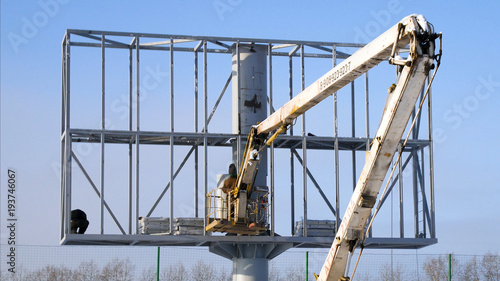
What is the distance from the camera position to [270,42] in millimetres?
34250

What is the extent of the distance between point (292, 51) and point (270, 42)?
2317 mm

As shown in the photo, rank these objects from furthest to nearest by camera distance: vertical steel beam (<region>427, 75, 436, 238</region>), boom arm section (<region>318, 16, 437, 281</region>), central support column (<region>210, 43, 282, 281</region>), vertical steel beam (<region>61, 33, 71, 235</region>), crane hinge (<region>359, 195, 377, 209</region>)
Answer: vertical steel beam (<region>427, 75, 436, 238</region>)
central support column (<region>210, 43, 282, 281</region>)
vertical steel beam (<region>61, 33, 71, 235</region>)
crane hinge (<region>359, 195, 377, 209</region>)
boom arm section (<region>318, 16, 437, 281</region>)

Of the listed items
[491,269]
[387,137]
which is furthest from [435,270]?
[387,137]

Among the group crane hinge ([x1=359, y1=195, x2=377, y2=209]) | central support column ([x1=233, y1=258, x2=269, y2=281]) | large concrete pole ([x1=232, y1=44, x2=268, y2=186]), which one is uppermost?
large concrete pole ([x1=232, y1=44, x2=268, y2=186])

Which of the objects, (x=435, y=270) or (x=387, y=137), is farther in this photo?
(x=435, y=270)

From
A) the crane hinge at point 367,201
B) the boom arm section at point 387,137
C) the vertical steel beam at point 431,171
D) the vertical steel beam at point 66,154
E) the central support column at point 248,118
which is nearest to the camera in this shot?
the boom arm section at point 387,137

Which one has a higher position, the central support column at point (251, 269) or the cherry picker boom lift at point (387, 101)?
the cherry picker boom lift at point (387, 101)

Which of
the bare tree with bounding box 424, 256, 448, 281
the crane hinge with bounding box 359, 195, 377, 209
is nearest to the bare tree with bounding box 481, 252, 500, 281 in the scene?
the bare tree with bounding box 424, 256, 448, 281

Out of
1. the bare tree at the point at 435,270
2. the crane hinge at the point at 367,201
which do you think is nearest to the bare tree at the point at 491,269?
the bare tree at the point at 435,270

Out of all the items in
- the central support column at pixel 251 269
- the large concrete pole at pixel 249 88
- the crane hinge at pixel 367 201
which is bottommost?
the central support column at pixel 251 269

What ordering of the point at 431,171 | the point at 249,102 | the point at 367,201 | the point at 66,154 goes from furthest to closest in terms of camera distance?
the point at 431,171, the point at 249,102, the point at 66,154, the point at 367,201

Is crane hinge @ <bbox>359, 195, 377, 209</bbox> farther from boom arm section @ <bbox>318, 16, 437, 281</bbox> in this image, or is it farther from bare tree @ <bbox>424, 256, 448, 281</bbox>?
bare tree @ <bbox>424, 256, 448, 281</bbox>

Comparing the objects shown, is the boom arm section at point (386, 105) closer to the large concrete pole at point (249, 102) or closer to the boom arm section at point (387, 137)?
the boom arm section at point (387, 137)

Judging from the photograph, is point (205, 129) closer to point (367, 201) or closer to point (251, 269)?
point (251, 269)
